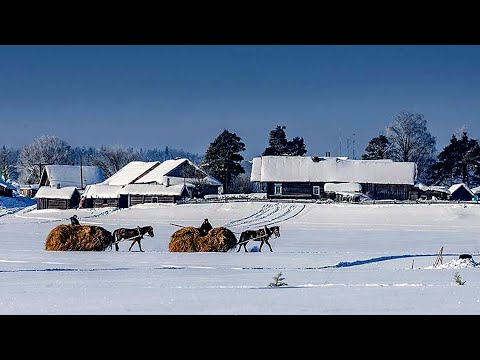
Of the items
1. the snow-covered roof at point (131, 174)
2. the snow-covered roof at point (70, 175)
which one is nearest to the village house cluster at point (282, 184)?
the snow-covered roof at point (131, 174)

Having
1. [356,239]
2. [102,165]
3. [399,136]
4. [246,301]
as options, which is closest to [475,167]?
[399,136]

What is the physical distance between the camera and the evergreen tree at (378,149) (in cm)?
7462

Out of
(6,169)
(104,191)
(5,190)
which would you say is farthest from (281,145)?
(6,169)

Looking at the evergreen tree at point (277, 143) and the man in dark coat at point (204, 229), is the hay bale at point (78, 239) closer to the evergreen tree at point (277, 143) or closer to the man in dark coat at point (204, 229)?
the man in dark coat at point (204, 229)

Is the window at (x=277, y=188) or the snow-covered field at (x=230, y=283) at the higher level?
the window at (x=277, y=188)

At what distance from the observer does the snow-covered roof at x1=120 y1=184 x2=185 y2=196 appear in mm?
64000

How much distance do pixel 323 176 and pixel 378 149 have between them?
988cm

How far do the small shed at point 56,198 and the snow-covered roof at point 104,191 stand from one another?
6.43 feet
